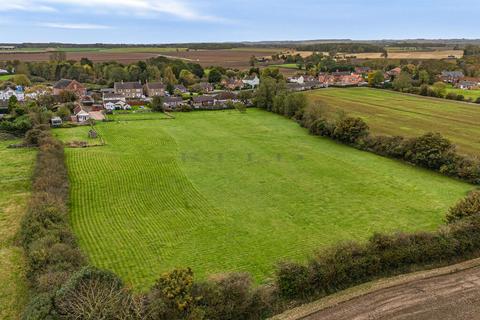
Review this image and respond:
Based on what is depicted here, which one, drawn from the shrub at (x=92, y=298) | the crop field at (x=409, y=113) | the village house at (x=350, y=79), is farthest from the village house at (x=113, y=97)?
the shrub at (x=92, y=298)

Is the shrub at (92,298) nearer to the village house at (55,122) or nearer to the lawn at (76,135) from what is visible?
the lawn at (76,135)

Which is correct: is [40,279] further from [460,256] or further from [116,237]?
[460,256]

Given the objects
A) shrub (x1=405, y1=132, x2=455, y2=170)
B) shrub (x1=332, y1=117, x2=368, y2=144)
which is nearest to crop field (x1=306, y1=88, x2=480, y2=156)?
shrub (x1=405, y1=132, x2=455, y2=170)

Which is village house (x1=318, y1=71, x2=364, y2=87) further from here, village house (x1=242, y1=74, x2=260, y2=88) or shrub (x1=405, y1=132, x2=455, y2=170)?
shrub (x1=405, y1=132, x2=455, y2=170)

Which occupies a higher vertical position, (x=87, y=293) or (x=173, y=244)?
(x=87, y=293)

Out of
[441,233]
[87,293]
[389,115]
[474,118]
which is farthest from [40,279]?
[474,118]

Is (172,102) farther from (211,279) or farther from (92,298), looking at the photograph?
(92,298)
